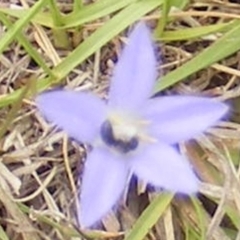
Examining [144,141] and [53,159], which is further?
[53,159]

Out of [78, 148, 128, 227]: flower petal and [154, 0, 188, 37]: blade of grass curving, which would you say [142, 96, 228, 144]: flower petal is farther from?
[154, 0, 188, 37]: blade of grass curving

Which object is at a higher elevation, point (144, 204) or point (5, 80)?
point (5, 80)

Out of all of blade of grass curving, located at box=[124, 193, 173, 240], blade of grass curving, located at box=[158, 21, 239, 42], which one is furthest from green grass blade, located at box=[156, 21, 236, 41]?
blade of grass curving, located at box=[124, 193, 173, 240]

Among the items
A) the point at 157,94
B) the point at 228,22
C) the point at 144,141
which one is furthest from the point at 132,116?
the point at 228,22

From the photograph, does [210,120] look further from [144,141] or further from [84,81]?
[84,81]

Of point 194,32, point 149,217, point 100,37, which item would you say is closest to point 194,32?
point 194,32

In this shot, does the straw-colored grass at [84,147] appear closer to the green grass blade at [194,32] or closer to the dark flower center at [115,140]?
the green grass blade at [194,32]
